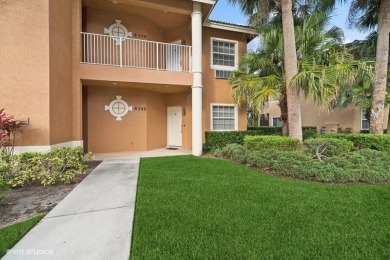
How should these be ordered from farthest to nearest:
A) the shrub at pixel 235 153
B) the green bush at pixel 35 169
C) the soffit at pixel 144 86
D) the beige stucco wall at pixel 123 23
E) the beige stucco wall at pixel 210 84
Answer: the beige stucco wall at pixel 210 84 < the beige stucco wall at pixel 123 23 < the soffit at pixel 144 86 < the shrub at pixel 235 153 < the green bush at pixel 35 169

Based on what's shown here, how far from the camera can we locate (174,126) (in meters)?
14.1

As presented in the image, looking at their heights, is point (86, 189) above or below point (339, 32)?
below

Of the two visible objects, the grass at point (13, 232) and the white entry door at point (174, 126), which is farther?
the white entry door at point (174, 126)

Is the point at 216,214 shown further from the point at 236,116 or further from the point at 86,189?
the point at 236,116

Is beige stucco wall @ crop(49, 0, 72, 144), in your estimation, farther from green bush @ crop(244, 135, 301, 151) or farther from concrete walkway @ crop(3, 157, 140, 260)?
green bush @ crop(244, 135, 301, 151)

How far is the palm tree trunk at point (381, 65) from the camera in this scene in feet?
34.5

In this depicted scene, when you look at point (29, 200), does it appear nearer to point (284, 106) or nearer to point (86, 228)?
point (86, 228)

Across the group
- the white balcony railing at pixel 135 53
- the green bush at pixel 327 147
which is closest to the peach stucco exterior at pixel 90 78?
the white balcony railing at pixel 135 53

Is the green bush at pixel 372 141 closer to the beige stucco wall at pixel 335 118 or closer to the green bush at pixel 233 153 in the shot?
the green bush at pixel 233 153

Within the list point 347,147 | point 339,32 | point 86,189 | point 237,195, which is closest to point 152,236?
point 237,195

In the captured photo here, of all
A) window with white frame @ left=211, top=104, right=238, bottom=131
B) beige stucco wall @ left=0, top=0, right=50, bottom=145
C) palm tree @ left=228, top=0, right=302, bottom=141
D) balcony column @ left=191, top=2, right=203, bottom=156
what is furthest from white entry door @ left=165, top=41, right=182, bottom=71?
beige stucco wall @ left=0, top=0, right=50, bottom=145

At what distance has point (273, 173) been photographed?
7539 millimetres

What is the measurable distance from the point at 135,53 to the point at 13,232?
10.0m

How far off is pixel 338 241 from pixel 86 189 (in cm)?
532
